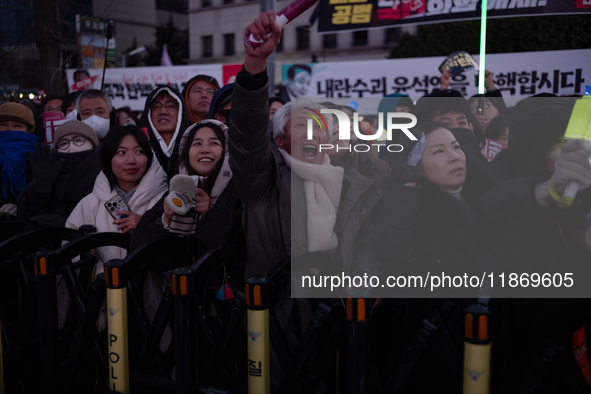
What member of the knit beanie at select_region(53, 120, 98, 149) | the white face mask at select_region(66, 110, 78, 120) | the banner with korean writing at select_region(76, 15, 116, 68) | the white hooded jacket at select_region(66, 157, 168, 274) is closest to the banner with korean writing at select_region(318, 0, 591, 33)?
the banner with korean writing at select_region(76, 15, 116, 68)

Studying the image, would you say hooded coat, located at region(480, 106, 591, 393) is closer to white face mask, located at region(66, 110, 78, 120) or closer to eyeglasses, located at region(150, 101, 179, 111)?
eyeglasses, located at region(150, 101, 179, 111)

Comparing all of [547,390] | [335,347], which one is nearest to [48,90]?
→ [335,347]

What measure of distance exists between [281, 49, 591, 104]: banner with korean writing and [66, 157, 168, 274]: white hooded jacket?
5.41 meters

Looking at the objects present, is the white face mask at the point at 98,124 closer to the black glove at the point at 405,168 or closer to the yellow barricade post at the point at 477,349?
the black glove at the point at 405,168

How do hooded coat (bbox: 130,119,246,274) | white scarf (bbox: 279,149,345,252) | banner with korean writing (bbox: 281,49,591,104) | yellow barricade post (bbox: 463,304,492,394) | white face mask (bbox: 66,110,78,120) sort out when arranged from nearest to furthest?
yellow barricade post (bbox: 463,304,492,394) < white scarf (bbox: 279,149,345,252) < hooded coat (bbox: 130,119,246,274) < white face mask (bbox: 66,110,78,120) < banner with korean writing (bbox: 281,49,591,104)

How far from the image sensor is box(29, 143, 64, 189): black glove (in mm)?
3246

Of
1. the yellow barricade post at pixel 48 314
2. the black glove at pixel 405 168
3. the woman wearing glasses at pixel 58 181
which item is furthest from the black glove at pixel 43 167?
the black glove at pixel 405 168

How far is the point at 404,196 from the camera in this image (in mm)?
1840

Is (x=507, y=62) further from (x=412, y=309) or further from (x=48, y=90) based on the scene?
(x=48, y=90)

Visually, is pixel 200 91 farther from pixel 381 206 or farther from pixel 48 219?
pixel 381 206

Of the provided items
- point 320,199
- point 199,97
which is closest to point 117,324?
point 320,199

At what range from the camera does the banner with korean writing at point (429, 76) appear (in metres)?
7.19

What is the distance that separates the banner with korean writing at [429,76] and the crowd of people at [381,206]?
512cm

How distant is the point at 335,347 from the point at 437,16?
465 centimetres
